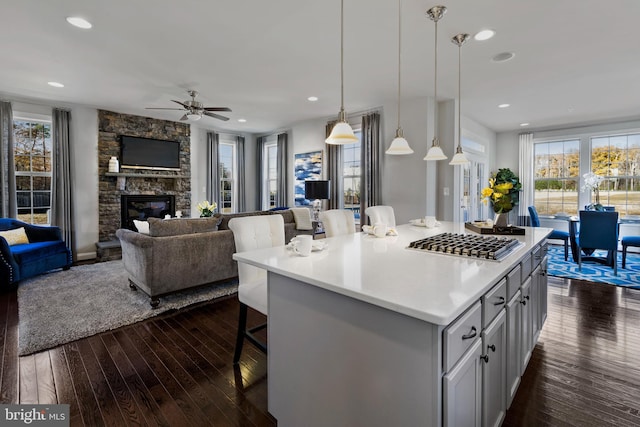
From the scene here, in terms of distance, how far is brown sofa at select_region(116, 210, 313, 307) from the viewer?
316cm

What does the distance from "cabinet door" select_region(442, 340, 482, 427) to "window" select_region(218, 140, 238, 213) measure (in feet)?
24.2

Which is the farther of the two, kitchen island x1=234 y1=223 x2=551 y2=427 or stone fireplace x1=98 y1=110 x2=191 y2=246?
stone fireplace x1=98 y1=110 x2=191 y2=246

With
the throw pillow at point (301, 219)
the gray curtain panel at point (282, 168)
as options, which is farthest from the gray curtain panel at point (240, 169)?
the throw pillow at point (301, 219)

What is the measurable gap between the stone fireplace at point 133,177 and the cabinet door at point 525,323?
6173mm

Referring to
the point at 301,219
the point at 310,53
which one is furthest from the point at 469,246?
the point at 301,219

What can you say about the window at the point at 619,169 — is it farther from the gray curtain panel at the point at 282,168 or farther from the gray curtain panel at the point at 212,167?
the gray curtain panel at the point at 212,167

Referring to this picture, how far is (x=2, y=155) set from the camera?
16.1ft

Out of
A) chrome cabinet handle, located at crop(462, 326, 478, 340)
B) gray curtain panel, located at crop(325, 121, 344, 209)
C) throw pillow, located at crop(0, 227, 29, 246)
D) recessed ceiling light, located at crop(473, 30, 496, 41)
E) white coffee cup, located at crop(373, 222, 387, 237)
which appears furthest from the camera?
gray curtain panel, located at crop(325, 121, 344, 209)

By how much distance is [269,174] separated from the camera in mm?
8234

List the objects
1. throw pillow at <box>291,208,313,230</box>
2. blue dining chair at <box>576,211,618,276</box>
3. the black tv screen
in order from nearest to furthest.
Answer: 1. blue dining chair at <box>576,211,618,276</box>
2. throw pillow at <box>291,208,313,230</box>
3. the black tv screen

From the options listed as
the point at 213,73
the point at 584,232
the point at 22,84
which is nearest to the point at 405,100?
the point at 213,73

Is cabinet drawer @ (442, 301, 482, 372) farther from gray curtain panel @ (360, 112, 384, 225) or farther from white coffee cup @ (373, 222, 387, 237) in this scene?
gray curtain panel @ (360, 112, 384, 225)

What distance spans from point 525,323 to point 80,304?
412 centimetres

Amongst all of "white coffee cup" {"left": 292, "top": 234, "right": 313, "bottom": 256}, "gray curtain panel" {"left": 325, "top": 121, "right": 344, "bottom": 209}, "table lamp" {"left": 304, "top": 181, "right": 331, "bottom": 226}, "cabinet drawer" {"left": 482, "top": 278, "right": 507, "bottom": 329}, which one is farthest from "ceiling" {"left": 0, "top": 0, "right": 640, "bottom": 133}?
"cabinet drawer" {"left": 482, "top": 278, "right": 507, "bottom": 329}
